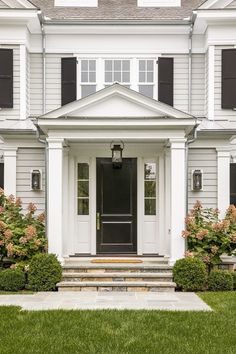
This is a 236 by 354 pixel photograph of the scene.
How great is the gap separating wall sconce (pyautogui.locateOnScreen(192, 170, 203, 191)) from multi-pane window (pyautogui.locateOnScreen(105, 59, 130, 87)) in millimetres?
2989

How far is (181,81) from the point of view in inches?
560

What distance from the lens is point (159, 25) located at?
14062mm

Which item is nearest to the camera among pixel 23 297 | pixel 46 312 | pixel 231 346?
pixel 231 346

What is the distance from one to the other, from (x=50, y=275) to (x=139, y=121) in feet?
11.8

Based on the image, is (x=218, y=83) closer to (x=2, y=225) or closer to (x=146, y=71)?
(x=146, y=71)

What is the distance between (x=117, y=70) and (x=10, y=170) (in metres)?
3.68

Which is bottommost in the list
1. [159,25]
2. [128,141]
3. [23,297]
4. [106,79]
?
[23,297]

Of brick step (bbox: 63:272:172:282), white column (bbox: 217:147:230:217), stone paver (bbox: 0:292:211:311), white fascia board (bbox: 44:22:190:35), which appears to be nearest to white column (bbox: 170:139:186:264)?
brick step (bbox: 63:272:172:282)

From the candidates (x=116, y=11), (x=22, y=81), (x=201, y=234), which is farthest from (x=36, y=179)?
(x=116, y=11)

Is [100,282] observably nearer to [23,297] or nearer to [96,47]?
[23,297]

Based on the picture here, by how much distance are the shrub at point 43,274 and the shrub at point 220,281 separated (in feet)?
9.91

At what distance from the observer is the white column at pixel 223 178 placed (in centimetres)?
1331

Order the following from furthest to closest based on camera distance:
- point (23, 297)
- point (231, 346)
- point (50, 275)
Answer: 1. point (50, 275)
2. point (23, 297)
3. point (231, 346)

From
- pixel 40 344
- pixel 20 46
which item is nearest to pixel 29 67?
pixel 20 46
